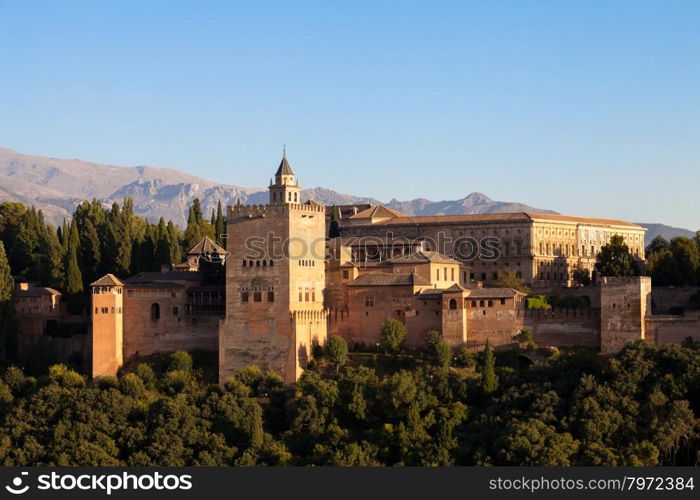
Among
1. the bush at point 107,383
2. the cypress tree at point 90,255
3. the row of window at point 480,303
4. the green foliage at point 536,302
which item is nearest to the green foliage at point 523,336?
the row of window at point 480,303

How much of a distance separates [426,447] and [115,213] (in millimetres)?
32294

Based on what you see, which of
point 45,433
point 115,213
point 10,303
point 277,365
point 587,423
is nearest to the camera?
point 587,423

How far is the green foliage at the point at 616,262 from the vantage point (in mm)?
67688

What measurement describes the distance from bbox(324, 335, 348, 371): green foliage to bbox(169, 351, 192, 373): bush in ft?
20.2

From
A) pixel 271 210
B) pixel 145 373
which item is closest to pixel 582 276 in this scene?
pixel 271 210

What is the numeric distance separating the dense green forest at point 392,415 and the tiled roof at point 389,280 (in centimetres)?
343

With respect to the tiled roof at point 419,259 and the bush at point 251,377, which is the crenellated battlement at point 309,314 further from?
the tiled roof at point 419,259

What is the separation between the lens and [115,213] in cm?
7562

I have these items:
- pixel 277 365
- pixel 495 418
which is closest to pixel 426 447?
pixel 495 418

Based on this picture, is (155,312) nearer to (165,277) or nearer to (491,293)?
(165,277)

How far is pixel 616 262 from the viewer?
6812 centimetres

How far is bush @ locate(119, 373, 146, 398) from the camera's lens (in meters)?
55.6

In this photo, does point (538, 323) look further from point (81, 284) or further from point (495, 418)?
point (81, 284)

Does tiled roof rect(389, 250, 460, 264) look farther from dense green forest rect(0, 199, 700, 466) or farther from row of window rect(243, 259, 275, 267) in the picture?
row of window rect(243, 259, 275, 267)
